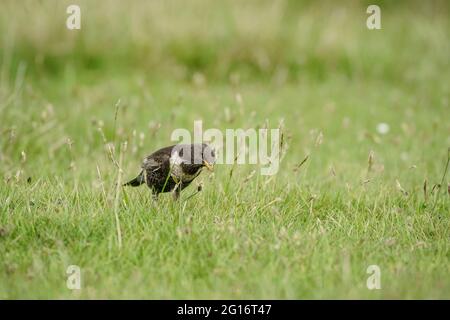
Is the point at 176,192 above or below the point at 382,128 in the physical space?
below

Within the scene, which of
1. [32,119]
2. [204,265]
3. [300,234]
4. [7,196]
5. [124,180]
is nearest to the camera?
[204,265]

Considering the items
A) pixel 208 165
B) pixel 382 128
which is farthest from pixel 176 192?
pixel 382 128

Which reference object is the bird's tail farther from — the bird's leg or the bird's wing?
the bird's leg

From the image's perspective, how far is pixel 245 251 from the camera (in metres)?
4.07

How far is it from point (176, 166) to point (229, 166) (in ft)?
3.50

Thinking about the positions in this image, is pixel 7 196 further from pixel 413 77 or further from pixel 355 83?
pixel 413 77

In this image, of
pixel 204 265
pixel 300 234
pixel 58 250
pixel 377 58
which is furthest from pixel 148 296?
pixel 377 58

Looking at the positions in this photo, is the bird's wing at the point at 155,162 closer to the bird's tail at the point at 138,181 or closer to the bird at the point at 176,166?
the bird at the point at 176,166

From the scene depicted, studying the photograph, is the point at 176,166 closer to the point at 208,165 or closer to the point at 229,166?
the point at 208,165

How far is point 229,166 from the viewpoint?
18.7 feet

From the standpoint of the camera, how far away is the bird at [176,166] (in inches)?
184

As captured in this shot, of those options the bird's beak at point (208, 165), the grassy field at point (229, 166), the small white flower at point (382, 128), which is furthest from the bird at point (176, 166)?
the small white flower at point (382, 128)

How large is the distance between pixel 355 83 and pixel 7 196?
571cm

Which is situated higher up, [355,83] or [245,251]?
[355,83]
